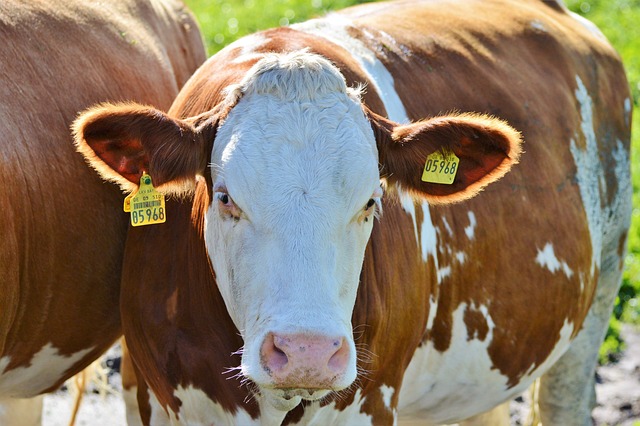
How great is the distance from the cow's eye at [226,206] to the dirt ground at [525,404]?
301 cm

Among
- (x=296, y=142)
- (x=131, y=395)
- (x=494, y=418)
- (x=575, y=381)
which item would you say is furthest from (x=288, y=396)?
(x=575, y=381)

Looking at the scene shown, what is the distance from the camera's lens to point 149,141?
3656 mm

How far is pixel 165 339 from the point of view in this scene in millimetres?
3977

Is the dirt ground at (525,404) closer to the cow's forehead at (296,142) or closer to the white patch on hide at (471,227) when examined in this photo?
the white patch on hide at (471,227)

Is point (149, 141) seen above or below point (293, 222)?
above

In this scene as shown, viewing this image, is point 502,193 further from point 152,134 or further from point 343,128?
point 152,134

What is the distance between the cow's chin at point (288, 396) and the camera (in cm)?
336

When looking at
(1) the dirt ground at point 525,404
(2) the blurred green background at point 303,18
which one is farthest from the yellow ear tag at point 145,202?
(2) the blurred green background at point 303,18

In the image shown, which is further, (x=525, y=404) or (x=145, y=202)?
(x=525, y=404)

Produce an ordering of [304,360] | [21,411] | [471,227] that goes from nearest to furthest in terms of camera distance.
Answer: [304,360] < [471,227] < [21,411]

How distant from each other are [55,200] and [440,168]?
4.88ft

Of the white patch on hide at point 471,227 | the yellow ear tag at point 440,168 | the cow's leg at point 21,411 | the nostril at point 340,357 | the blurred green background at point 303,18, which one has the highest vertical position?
the yellow ear tag at point 440,168

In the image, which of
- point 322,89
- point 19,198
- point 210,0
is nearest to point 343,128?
point 322,89

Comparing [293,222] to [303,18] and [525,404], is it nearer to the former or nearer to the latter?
[525,404]
